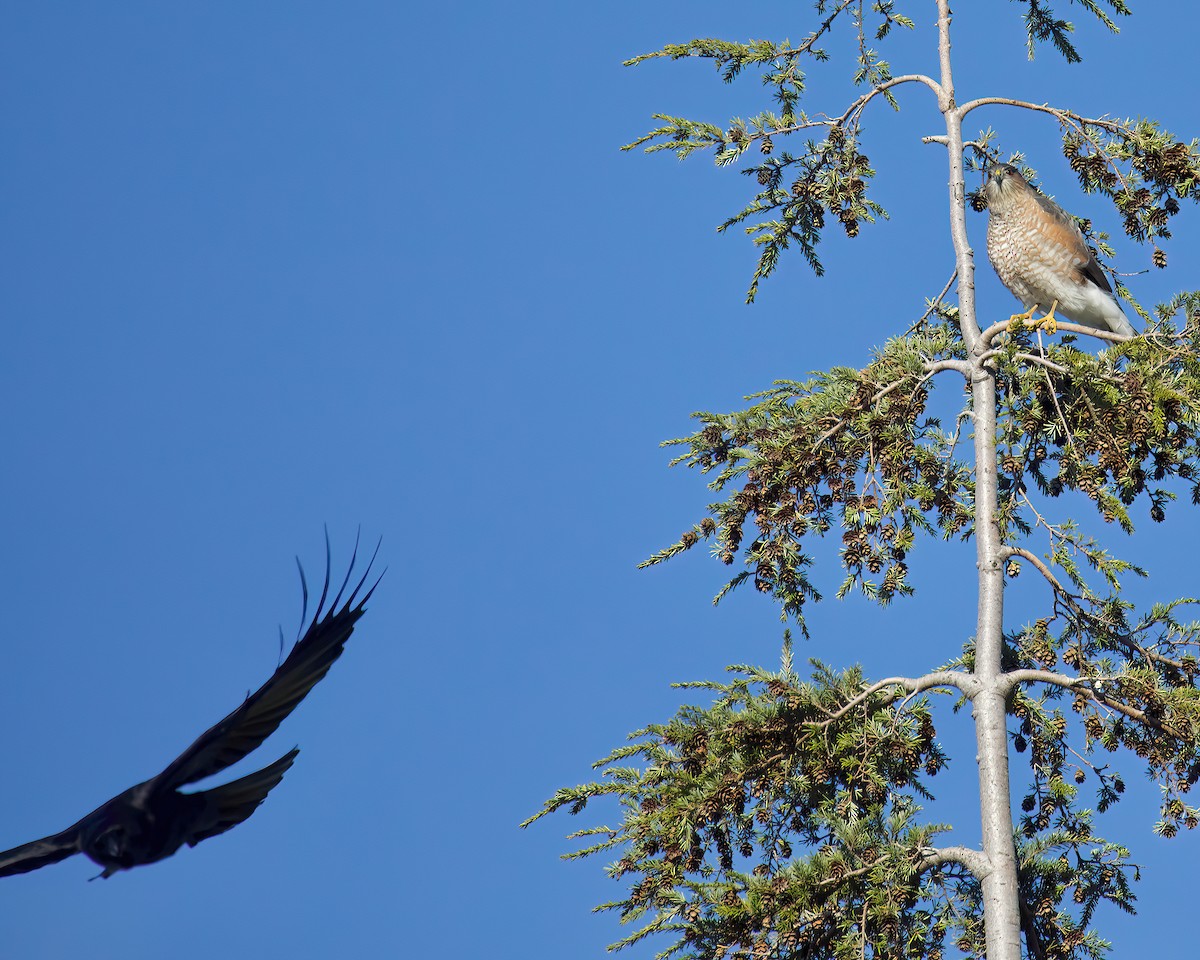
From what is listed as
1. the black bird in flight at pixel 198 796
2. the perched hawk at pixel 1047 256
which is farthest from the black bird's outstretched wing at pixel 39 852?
the perched hawk at pixel 1047 256

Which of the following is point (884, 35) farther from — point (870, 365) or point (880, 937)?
point (880, 937)

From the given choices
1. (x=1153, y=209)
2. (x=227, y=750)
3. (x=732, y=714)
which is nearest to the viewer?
(x=227, y=750)

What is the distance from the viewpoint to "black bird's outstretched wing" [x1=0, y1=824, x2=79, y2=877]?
210 inches

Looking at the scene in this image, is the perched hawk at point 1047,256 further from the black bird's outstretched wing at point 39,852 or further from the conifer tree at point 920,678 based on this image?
the black bird's outstretched wing at point 39,852

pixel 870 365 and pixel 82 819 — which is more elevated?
pixel 870 365

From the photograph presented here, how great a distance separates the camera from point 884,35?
30.2ft

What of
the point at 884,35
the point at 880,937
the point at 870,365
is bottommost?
the point at 880,937

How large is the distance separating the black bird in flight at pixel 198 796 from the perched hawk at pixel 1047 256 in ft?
17.5

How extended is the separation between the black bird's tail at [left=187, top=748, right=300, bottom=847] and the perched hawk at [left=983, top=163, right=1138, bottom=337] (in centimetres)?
568

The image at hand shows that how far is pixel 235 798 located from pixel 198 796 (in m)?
0.14

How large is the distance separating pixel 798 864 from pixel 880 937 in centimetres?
48

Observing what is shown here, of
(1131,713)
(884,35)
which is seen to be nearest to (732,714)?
(1131,713)

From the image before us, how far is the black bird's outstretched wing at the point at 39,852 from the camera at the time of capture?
210 inches

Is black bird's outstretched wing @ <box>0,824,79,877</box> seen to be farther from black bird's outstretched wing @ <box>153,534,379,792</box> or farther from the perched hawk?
the perched hawk
